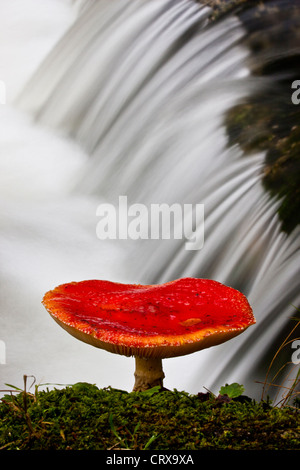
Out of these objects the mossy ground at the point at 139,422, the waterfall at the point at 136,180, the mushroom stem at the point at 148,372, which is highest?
the waterfall at the point at 136,180

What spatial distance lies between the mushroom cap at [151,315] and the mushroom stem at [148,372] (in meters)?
0.06

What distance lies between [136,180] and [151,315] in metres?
2.11

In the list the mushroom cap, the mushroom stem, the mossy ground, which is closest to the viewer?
the mossy ground

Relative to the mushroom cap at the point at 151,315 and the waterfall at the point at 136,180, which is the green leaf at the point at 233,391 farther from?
the waterfall at the point at 136,180

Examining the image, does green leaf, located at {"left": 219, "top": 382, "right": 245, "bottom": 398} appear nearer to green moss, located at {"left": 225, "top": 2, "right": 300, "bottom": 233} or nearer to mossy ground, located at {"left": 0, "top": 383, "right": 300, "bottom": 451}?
mossy ground, located at {"left": 0, "top": 383, "right": 300, "bottom": 451}

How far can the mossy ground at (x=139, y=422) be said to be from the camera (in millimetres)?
952

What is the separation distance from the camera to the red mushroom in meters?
1.06

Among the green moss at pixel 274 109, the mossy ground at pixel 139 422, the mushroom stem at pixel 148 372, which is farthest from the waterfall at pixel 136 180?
the mossy ground at pixel 139 422

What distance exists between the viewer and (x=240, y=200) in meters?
2.54

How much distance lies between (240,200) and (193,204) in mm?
305

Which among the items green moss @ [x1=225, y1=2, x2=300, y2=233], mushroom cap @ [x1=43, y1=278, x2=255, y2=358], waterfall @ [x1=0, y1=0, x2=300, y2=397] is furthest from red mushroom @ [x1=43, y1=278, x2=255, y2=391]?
green moss @ [x1=225, y1=2, x2=300, y2=233]

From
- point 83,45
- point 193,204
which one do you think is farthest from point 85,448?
point 83,45

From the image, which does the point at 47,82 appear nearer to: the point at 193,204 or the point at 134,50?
the point at 134,50

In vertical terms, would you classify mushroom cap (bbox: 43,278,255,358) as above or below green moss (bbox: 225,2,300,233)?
below
